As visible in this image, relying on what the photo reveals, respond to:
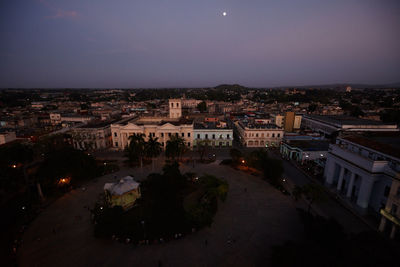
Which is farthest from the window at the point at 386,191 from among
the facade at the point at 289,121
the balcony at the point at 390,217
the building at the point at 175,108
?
the building at the point at 175,108

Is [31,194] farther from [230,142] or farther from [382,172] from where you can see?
[382,172]

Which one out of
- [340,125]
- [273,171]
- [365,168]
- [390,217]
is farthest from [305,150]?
[340,125]

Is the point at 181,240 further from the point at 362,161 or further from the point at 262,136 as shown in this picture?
the point at 262,136

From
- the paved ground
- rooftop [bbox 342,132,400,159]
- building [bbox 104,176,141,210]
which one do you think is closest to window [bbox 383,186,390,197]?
rooftop [bbox 342,132,400,159]

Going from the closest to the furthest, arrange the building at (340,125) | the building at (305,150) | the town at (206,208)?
the town at (206,208) → the building at (305,150) → the building at (340,125)

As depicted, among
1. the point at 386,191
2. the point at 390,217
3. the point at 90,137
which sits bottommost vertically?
the point at 390,217

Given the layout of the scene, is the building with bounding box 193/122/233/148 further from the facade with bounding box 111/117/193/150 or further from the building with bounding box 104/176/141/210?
the building with bounding box 104/176/141/210

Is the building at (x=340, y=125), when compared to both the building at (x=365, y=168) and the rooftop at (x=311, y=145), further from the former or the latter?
the building at (x=365, y=168)
